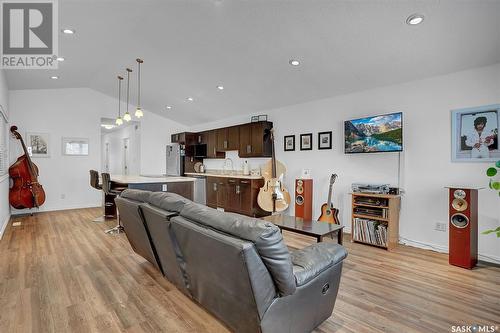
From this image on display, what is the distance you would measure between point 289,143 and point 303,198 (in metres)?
1.24

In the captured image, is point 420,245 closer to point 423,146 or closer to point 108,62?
point 423,146

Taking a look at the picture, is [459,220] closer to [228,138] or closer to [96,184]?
[228,138]

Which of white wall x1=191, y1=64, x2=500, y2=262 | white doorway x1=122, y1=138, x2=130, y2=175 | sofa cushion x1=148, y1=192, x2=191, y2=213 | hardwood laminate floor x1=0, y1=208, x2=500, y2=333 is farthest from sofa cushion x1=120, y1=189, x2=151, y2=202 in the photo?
white doorway x1=122, y1=138, x2=130, y2=175

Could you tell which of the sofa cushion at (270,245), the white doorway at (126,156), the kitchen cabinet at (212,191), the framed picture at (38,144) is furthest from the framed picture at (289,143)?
the white doorway at (126,156)

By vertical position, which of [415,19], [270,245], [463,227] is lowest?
[463,227]

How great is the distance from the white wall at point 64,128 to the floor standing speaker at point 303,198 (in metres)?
5.34

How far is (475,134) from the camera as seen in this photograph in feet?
10.3

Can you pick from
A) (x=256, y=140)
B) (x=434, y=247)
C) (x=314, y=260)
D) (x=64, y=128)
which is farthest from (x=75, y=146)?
(x=434, y=247)

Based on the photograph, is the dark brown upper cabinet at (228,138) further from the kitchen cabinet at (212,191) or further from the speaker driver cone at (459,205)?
the speaker driver cone at (459,205)

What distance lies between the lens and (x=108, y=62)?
481cm

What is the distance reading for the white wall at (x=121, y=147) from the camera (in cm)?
822

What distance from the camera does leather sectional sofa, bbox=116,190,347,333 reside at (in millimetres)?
1389

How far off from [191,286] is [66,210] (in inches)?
235

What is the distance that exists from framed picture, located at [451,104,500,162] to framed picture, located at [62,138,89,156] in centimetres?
771
